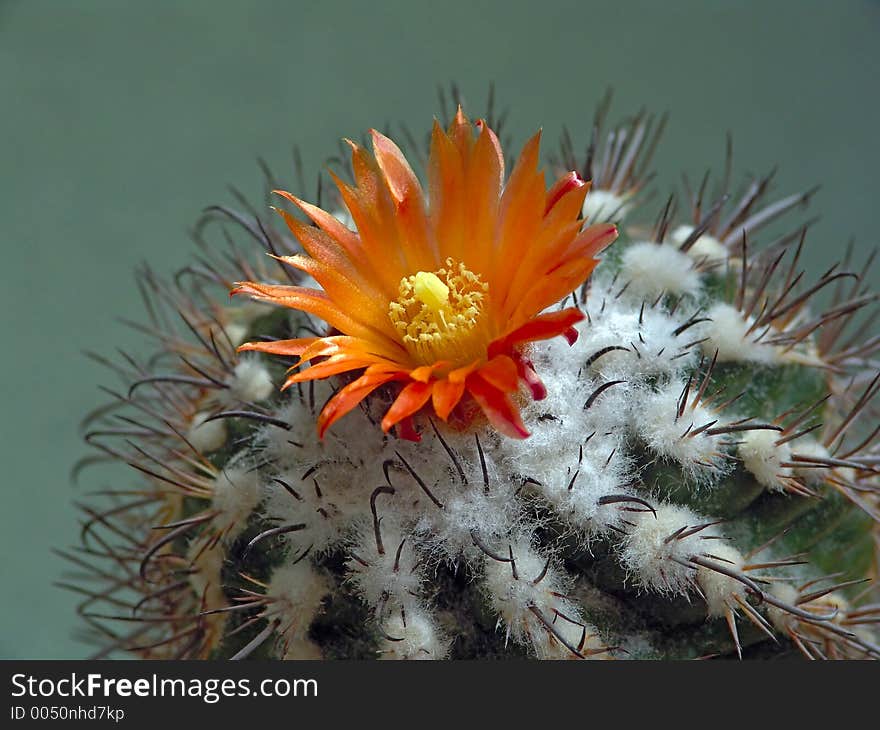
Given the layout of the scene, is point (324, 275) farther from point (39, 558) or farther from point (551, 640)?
point (39, 558)

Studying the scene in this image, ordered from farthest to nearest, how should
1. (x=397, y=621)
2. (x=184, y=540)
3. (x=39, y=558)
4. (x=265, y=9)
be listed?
(x=265, y=9)
(x=39, y=558)
(x=184, y=540)
(x=397, y=621)

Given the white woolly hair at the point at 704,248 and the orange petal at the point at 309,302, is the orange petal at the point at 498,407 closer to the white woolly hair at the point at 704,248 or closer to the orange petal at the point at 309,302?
the orange petal at the point at 309,302

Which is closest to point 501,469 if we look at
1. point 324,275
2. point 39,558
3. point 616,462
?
point 616,462

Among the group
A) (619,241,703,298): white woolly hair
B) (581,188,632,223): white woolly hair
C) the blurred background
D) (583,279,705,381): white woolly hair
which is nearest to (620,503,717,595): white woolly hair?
(583,279,705,381): white woolly hair

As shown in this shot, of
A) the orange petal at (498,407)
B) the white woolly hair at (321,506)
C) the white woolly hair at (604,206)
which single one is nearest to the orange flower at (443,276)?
the orange petal at (498,407)

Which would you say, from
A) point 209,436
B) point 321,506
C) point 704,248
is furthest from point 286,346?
point 704,248

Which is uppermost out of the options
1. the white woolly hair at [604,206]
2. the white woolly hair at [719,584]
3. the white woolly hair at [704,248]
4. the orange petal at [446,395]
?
the white woolly hair at [604,206]

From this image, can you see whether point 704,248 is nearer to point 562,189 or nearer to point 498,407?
point 562,189
